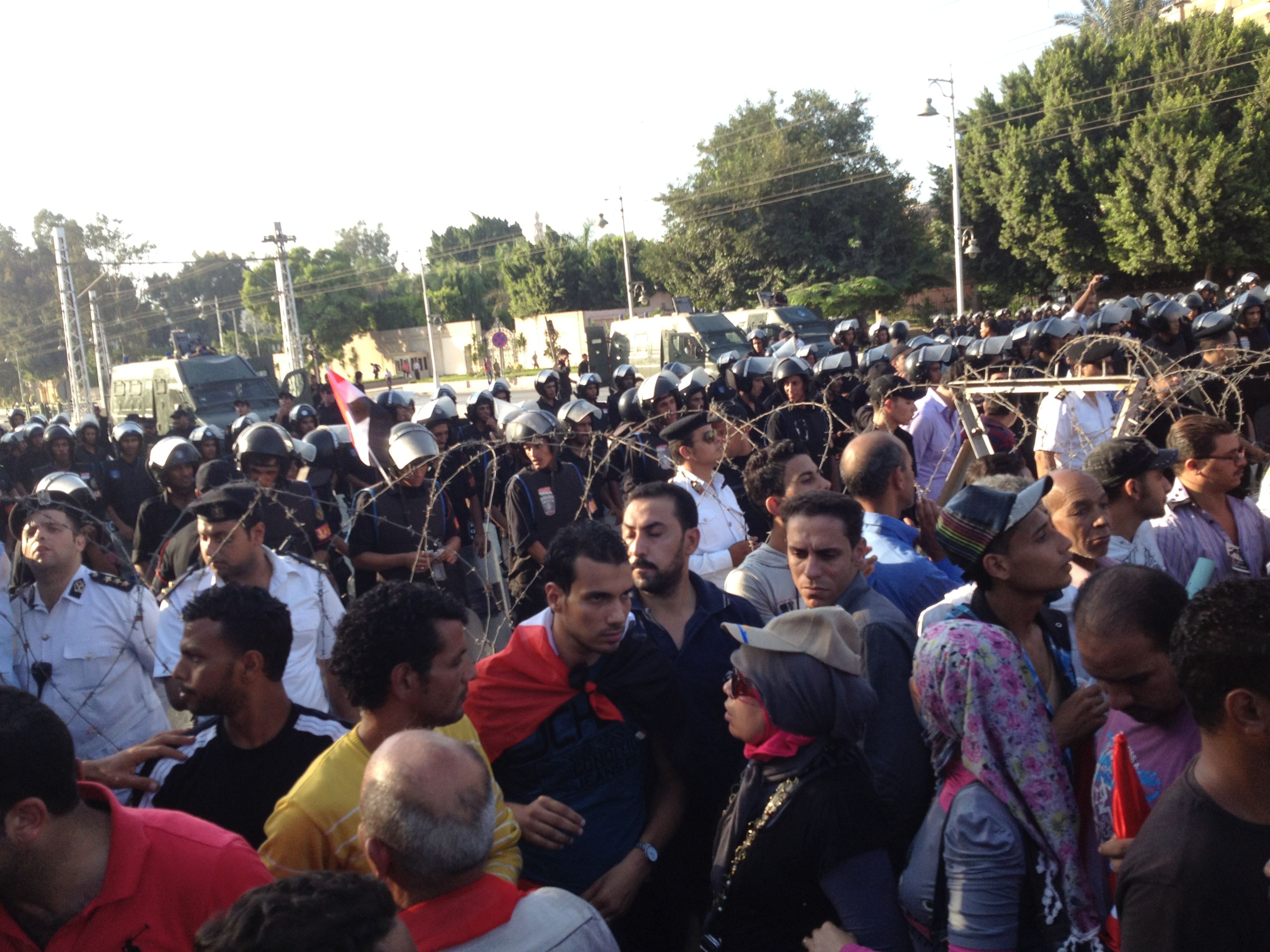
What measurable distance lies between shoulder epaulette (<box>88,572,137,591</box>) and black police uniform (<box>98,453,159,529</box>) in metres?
6.11

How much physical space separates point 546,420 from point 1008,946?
5809 millimetres

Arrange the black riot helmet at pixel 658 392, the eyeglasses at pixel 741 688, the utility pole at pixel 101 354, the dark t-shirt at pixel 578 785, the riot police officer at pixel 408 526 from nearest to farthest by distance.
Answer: the eyeglasses at pixel 741 688
the dark t-shirt at pixel 578 785
the riot police officer at pixel 408 526
the black riot helmet at pixel 658 392
the utility pole at pixel 101 354

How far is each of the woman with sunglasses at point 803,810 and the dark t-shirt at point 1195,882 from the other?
60cm

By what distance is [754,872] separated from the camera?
A: 7.59ft

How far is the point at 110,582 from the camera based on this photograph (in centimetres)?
411

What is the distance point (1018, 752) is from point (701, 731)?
3.67 feet

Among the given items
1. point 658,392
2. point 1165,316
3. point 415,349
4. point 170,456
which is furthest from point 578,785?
point 415,349

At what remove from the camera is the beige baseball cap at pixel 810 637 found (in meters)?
2.34

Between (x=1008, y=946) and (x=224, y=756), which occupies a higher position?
(x=224, y=756)

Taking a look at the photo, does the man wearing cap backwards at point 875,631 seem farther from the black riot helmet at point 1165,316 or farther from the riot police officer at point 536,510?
the black riot helmet at point 1165,316

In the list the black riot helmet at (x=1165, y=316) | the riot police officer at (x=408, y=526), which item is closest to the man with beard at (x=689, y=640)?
the riot police officer at (x=408, y=526)

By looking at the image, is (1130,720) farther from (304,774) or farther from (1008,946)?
(304,774)

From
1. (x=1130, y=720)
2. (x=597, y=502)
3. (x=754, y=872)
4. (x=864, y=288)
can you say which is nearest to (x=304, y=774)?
(x=754, y=872)

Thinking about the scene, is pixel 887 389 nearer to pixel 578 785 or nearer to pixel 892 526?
pixel 892 526
